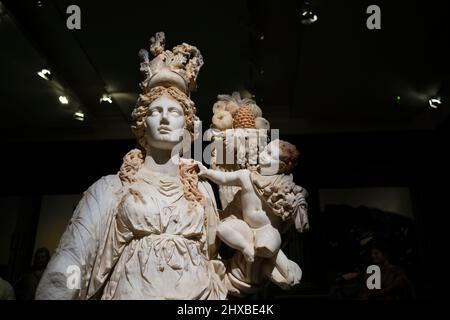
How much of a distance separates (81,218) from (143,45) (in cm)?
240

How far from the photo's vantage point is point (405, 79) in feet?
12.6

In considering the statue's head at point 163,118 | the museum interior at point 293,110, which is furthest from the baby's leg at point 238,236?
the museum interior at point 293,110

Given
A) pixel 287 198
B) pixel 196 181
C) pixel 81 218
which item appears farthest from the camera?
pixel 196 181

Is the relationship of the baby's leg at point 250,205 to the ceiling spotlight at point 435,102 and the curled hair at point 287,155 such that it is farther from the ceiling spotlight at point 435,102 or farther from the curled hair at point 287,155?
the ceiling spotlight at point 435,102

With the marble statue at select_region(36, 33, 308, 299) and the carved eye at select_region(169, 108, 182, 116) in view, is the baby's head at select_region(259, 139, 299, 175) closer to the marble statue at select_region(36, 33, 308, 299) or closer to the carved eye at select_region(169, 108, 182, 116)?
the marble statue at select_region(36, 33, 308, 299)

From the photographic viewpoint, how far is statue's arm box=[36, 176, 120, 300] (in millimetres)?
1569

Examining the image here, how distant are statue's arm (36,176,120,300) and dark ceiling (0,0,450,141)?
6.72ft

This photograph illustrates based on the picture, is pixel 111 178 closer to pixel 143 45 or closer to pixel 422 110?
pixel 143 45

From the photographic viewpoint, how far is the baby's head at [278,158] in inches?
79.3

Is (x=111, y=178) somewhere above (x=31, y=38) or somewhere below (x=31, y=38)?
below

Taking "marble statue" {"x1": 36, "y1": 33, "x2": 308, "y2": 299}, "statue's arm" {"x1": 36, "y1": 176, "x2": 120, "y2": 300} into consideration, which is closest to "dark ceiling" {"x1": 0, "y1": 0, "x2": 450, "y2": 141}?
"marble statue" {"x1": 36, "y1": 33, "x2": 308, "y2": 299}

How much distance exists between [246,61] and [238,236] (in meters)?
2.28

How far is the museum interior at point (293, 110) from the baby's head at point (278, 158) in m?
1.68

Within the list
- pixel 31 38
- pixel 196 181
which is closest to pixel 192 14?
pixel 31 38
